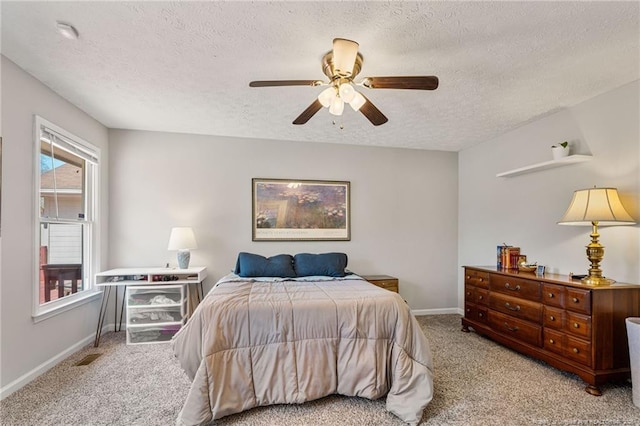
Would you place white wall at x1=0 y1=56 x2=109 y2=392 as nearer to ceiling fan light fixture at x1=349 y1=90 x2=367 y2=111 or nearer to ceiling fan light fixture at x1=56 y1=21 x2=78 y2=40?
ceiling fan light fixture at x1=56 y1=21 x2=78 y2=40

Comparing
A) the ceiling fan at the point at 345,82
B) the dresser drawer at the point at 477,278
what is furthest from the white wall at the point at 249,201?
the ceiling fan at the point at 345,82

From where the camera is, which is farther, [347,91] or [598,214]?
[598,214]

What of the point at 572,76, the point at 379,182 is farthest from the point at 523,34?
the point at 379,182

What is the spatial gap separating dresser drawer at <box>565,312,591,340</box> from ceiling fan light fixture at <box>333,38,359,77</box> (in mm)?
2683

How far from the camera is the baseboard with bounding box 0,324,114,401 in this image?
233 centimetres

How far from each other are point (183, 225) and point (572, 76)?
437 centimetres

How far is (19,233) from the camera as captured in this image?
2.48 metres

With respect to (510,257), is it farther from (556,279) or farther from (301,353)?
(301,353)

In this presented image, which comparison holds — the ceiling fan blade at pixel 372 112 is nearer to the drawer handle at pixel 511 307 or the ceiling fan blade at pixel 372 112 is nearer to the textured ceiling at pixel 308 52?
the textured ceiling at pixel 308 52

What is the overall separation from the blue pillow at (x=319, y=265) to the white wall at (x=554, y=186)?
213 centimetres

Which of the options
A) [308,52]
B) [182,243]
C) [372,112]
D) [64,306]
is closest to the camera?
[308,52]

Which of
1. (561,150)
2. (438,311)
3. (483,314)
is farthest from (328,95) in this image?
(438,311)

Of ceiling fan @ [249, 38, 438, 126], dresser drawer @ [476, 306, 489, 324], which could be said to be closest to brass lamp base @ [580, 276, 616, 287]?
dresser drawer @ [476, 306, 489, 324]

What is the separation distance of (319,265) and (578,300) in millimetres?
2491
